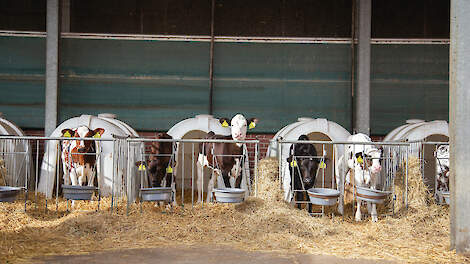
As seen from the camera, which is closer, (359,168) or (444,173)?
(359,168)

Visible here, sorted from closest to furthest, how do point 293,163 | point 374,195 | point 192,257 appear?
point 192,257 → point 374,195 → point 293,163

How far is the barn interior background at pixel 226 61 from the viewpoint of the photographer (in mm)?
11602

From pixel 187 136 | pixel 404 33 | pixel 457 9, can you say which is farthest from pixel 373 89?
pixel 457 9

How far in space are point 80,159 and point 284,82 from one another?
5.14 meters

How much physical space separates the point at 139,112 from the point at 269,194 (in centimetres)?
539

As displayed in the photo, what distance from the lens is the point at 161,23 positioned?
38.6 feet

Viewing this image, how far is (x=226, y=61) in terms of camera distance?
38.4 feet

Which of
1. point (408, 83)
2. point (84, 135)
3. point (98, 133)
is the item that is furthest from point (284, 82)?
point (84, 135)

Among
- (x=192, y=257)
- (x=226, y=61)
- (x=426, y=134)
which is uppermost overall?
(x=226, y=61)

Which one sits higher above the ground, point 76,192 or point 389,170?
point 389,170

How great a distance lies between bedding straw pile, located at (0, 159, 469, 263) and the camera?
556cm

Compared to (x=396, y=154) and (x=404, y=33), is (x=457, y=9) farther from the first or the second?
(x=404, y=33)

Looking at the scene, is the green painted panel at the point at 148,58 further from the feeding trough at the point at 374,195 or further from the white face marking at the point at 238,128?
the feeding trough at the point at 374,195

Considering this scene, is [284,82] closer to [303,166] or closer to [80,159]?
[303,166]
